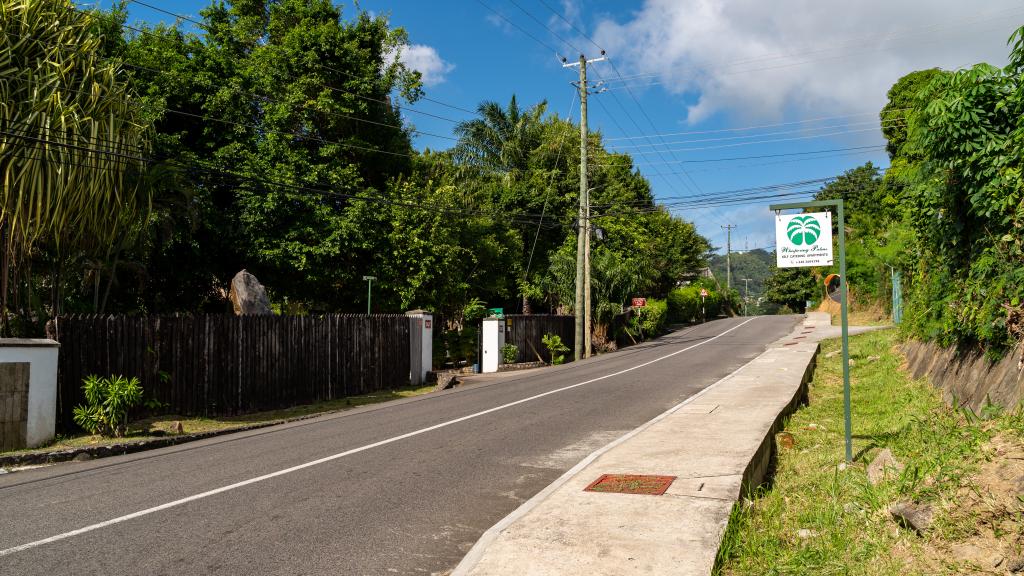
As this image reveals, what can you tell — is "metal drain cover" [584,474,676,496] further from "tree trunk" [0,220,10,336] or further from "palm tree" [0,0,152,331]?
"tree trunk" [0,220,10,336]

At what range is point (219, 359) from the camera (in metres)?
13.1

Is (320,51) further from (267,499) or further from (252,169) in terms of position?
(267,499)

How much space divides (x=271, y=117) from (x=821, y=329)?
2787 centimetres

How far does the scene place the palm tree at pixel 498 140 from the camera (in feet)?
142

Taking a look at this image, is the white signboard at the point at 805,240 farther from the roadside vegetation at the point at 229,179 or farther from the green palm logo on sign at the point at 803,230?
the roadside vegetation at the point at 229,179

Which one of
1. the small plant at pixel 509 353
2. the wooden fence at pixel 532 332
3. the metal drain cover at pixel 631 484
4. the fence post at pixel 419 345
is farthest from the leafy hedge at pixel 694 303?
the metal drain cover at pixel 631 484

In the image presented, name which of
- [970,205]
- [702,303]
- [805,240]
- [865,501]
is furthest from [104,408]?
[702,303]

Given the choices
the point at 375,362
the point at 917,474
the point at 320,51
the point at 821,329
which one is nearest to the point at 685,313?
the point at 821,329

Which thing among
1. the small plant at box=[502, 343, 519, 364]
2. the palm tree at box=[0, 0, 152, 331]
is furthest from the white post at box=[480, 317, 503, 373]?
the palm tree at box=[0, 0, 152, 331]

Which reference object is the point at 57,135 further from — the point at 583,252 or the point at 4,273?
the point at 583,252

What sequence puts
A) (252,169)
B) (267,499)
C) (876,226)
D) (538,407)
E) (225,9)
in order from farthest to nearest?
(876,226) → (225,9) → (252,169) → (538,407) → (267,499)

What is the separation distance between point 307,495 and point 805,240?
5955mm

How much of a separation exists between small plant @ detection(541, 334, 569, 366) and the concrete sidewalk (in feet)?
60.9

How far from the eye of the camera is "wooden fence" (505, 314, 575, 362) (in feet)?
87.1
